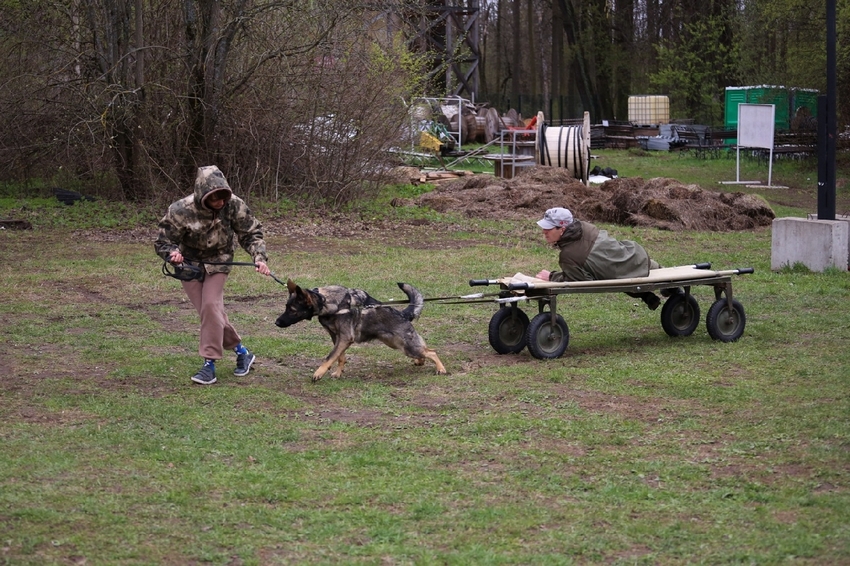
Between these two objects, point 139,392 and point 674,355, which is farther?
point 674,355

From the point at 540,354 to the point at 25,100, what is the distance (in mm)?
14944

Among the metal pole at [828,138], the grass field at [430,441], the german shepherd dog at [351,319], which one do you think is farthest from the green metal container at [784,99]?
the german shepherd dog at [351,319]

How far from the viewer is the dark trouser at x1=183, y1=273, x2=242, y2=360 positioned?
319 inches

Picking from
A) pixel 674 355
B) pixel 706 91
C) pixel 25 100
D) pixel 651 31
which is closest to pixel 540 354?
pixel 674 355

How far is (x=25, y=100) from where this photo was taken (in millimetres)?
20156

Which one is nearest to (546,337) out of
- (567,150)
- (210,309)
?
(210,309)

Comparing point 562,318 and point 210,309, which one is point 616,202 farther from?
point 210,309

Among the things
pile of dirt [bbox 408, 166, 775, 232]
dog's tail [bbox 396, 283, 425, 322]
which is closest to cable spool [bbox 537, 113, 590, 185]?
pile of dirt [bbox 408, 166, 775, 232]

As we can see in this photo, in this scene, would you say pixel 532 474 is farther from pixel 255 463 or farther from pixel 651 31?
pixel 651 31

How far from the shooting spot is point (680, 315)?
10023mm

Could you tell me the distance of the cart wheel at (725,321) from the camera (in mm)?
9656

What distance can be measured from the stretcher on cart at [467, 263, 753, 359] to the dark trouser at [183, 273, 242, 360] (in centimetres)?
209

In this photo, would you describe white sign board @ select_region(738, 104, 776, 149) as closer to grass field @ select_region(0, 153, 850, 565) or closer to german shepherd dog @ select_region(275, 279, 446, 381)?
grass field @ select_region(0, 153, 850, 565)

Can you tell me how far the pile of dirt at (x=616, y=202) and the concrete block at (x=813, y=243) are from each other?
4.04 meters
